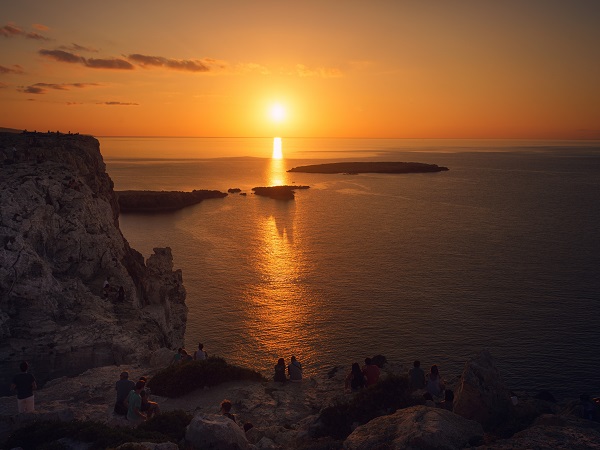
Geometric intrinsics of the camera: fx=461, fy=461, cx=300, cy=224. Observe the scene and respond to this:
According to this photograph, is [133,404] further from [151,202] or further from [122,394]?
[151,202]

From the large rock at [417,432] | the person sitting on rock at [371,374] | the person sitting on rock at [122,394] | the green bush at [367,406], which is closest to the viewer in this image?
the large rock at [417,432]

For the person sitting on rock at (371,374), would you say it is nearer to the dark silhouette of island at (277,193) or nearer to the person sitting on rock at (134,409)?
the person sitting on rock at (134,409)

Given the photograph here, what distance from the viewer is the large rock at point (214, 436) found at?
46.1 ft

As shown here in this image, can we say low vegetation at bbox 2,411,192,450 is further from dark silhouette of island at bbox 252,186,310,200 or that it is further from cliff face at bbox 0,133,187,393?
dark silhouette of island at bbox 252,186,310,200

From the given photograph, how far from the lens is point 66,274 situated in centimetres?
2906

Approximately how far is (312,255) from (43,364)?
164 ft

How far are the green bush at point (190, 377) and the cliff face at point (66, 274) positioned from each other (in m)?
3.86

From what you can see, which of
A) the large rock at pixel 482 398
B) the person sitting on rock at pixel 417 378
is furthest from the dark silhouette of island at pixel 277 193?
the large rock at pixel 482 398

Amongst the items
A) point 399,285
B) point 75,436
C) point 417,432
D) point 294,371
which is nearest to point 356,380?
point 294,371

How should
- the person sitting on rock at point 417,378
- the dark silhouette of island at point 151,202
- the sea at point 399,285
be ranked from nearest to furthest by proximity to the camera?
the person sitting on rock at point 417,378 < the sea at point 399,285 < the dark silhouette of island at point 151,202

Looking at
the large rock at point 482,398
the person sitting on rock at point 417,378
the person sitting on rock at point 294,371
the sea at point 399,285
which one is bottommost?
the sea at point 399,285

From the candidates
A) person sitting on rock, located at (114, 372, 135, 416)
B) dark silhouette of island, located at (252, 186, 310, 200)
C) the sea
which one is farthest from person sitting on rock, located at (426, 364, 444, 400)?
dark silhouette of island, located at (252, 186, 310, 200)

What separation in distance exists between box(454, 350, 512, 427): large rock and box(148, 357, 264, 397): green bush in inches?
456

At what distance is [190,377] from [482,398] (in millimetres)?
13246
